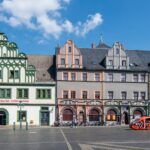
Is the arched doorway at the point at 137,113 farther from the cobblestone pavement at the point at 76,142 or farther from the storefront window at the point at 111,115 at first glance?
the cobblestone pavement at the point at 76,142

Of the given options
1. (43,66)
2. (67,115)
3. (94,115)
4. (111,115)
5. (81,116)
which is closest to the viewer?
(67,115)

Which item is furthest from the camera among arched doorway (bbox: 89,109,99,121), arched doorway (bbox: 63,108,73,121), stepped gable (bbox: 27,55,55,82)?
arched doorway (bbox: 89,109,99,121)

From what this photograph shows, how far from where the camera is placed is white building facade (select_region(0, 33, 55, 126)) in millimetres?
69562

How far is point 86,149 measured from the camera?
70.1 ft

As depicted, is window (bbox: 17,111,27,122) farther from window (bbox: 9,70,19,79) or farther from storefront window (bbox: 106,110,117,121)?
storefront window (bbox: 106,110,117,121)

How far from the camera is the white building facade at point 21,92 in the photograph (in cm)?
6956

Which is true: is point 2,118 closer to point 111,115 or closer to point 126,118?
point 111,115

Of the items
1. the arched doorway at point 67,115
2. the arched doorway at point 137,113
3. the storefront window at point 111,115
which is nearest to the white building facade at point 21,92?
the arched doorway at point 67,115

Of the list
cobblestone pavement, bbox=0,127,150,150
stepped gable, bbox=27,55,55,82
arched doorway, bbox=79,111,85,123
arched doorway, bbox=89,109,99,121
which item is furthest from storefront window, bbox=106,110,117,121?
cobblestone pavement, bbox=0,127,150,150

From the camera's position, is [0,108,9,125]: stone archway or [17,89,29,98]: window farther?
[17,89,29,98]: window

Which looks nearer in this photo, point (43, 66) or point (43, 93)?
point (43, 93)

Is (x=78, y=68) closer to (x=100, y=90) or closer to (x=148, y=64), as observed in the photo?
(x=100, y=90)

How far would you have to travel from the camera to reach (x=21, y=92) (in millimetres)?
70000

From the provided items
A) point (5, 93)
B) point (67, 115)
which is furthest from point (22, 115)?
point (67, 115)
